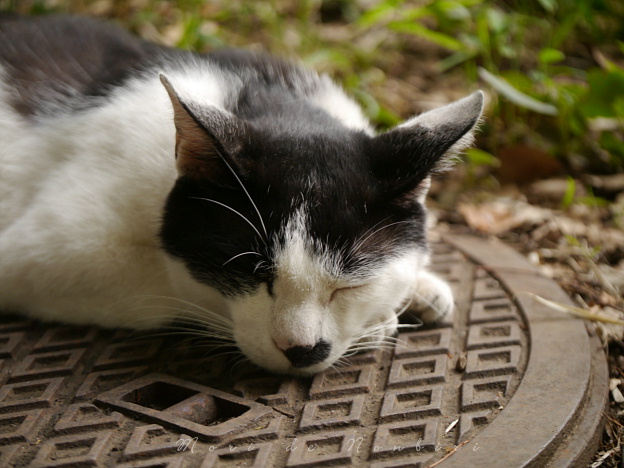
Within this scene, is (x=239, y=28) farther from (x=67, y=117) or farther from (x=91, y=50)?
(x=67, y=117)

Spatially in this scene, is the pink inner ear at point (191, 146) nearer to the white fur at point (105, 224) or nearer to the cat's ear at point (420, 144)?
the white fur at point (105, 224)

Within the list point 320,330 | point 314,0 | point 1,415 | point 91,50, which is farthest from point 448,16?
point 1,415

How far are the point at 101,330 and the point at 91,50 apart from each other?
0.92m

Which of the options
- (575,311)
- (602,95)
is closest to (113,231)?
(575,311)

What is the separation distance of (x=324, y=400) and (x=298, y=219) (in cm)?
45

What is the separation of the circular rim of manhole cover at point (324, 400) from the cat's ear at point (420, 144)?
496mm

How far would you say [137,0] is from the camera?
4.19m

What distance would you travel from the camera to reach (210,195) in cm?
162

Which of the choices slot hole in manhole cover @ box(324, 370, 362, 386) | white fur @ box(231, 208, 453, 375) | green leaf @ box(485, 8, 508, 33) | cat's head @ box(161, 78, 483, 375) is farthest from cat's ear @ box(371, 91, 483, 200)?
green leaf @ box(485, 8, 508, 33)

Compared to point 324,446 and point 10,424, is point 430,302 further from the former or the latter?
point 10,424

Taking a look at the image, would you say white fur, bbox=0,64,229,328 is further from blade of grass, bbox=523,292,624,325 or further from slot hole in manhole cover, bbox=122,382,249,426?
blade of grass, bbox=523,292,624,325

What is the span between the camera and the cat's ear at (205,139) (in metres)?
1.44

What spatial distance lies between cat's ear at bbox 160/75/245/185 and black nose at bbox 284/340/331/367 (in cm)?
43

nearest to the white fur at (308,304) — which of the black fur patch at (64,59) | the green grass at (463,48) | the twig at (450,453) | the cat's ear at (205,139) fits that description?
the cat's ear at (205,139)
